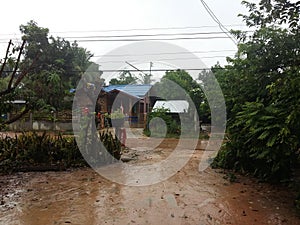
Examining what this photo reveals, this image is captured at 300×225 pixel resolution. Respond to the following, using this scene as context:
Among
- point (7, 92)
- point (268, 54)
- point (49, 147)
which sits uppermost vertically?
point (268, 54)

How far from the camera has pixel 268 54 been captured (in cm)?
593

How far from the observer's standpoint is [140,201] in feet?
14.4

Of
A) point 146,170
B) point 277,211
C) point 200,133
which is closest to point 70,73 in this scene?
point 200,133

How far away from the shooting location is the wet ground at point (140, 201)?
370 cm

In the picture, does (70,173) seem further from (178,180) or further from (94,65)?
(94,65)

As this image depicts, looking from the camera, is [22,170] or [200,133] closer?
[22,170]

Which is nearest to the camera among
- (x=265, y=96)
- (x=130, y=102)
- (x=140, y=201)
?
(x=140, y=201)

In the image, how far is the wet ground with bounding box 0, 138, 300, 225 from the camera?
3695mm

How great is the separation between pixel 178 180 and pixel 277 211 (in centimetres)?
227

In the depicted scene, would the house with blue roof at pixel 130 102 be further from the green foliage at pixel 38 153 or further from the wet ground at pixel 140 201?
the wet ground at pixel 140 201

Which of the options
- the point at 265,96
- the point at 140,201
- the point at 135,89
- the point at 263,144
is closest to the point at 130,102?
the point at 135,89

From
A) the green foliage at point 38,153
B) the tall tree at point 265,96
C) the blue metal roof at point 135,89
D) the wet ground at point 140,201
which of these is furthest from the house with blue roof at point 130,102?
the wet ground at point 140,201

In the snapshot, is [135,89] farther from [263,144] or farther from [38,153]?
[263,144]

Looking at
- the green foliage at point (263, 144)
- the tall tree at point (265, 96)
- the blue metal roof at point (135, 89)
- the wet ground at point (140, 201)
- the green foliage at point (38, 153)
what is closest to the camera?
the wet ground at point (140, 201)
